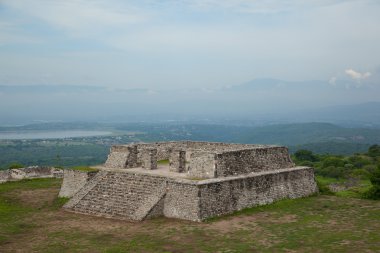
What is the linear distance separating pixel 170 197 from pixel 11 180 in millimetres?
13811

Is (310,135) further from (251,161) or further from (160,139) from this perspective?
(251,161)

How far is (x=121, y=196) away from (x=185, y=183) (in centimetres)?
320

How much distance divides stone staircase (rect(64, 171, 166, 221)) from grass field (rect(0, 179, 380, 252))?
540 millimetres

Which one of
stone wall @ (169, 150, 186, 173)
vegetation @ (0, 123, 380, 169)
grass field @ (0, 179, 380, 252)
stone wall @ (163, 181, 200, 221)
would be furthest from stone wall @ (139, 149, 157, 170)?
vegetation @ (0, 123, 380, 169)

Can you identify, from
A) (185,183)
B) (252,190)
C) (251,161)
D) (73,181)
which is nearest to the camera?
(185,183)

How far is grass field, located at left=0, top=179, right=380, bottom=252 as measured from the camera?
13.5 meters

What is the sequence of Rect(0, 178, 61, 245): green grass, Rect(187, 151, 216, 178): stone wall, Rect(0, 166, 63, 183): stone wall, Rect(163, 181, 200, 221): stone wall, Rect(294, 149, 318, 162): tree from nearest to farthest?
1. Rect(0, 178, 61, 245): green grass
2. Rect(163, 181, 200, 221): stone wall
3. Rect(187, 151, 216, 178): stone wall
4. Rect(0, 166, 63, 183): stone wall
5. Rect(294, 149, 318, 162): tree

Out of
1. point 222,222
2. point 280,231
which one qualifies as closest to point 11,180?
point 222,222

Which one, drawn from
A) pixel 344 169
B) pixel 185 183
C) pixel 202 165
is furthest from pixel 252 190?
pixel 344 169

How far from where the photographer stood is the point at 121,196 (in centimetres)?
1912

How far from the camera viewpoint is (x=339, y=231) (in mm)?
A: 14844

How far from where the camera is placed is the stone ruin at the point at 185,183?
17562 millimetres

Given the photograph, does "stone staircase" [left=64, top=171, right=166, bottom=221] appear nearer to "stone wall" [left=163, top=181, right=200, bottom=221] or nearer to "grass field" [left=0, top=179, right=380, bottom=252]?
"stone wall" [left=163, top=181, right=200, bottom=221]

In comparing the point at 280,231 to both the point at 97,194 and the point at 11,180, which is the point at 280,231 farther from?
the point at 11,180
